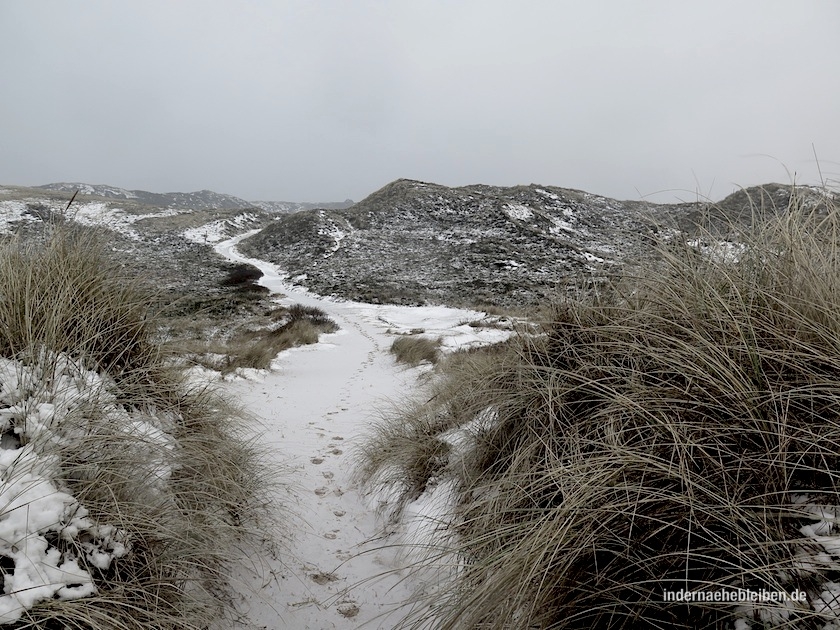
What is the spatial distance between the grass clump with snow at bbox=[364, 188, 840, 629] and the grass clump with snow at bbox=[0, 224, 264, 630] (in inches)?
42.4

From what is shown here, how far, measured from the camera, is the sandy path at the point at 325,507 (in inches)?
86.5

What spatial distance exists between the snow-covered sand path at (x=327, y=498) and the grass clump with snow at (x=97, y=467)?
0.39m

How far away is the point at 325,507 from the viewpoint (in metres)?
3.32

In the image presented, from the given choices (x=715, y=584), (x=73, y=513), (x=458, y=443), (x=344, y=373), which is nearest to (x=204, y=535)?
(x=73, y=513)

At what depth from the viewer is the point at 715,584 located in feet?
3.72

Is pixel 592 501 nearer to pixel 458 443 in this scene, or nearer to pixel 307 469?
pixel 458 443

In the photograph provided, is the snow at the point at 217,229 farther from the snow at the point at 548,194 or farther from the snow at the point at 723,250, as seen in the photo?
the snow at the point at 723,250

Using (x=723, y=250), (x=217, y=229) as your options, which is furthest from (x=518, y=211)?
(x=723, y=250)

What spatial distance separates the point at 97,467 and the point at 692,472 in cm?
226

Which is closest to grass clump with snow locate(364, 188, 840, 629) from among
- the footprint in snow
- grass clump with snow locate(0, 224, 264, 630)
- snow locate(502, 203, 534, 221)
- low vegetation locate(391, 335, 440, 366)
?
the footprint in snow

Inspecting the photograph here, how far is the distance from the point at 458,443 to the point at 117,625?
6.69 feet

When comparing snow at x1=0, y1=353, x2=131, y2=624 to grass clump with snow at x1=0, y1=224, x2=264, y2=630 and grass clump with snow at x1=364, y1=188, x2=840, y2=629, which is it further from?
grass clump with snow at x1=364, y1=188, x2=840, y2=629

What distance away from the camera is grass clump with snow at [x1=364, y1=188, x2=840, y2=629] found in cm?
116

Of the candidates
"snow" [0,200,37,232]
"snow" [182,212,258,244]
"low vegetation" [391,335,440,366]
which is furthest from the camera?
"snow" [182,212,258,244]
